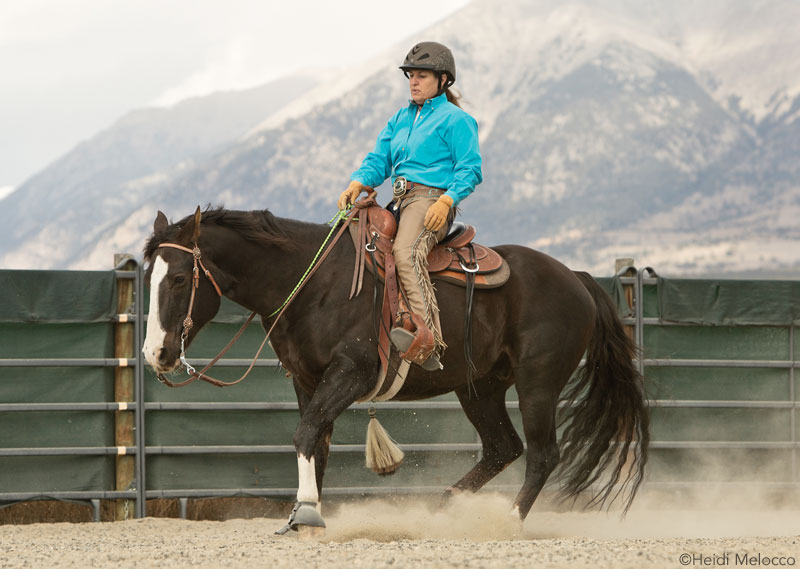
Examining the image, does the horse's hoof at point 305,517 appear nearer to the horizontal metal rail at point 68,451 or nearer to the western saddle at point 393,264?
the western saddle at point 393,264

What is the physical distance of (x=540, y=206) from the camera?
182m

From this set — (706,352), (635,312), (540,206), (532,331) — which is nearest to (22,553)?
(532,331)

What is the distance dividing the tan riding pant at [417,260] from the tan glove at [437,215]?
10cm

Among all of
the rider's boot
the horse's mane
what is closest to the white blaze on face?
the horse's mane

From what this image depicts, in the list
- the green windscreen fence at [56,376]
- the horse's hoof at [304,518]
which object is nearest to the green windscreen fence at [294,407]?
the green windscreen fence at [56,376]

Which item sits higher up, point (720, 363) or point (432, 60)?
point (432, 60)

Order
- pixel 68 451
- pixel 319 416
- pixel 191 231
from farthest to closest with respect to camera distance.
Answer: pixel 68 451
pixel 191 231
pixel 319 416

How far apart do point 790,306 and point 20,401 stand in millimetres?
6607

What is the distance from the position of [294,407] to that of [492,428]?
1861mm

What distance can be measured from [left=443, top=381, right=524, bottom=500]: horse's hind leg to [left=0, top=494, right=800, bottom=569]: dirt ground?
34cm

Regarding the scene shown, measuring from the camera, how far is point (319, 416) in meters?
5.62

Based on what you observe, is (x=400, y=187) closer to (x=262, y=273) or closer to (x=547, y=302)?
(x=262, y=273)

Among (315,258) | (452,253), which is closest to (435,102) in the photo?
(452,253)

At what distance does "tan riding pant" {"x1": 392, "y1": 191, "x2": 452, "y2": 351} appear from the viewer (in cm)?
591
